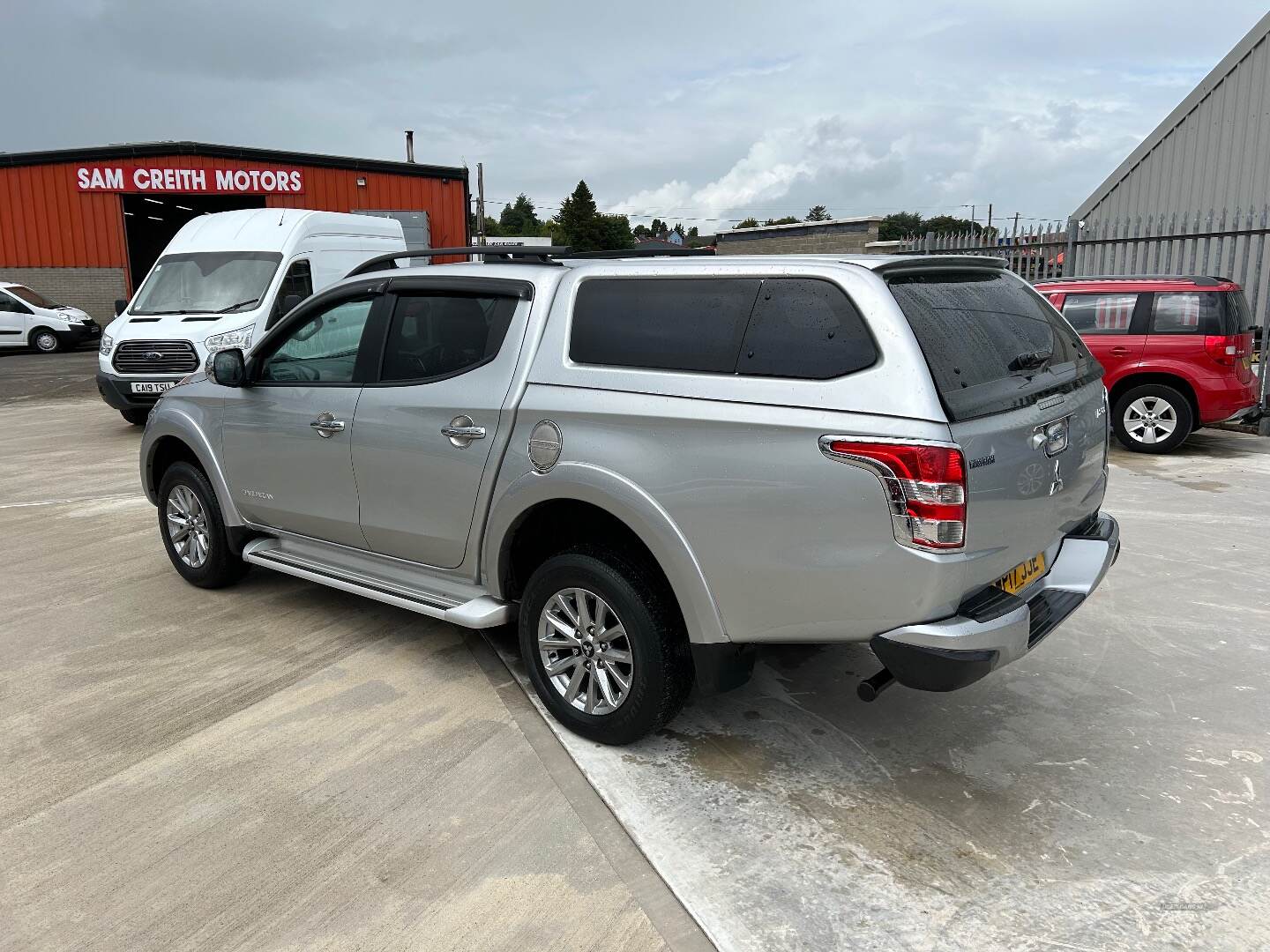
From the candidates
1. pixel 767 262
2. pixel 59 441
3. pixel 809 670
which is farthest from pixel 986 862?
pixel 59 441

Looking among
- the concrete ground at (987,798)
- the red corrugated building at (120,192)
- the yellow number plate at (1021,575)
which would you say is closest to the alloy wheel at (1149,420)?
the concrete ground at (987,798)

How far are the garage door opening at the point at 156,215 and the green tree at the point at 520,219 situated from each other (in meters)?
87.6

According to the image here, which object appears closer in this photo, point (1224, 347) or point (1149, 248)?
point (1224, 347)

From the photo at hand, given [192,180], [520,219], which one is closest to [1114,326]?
[192,180]

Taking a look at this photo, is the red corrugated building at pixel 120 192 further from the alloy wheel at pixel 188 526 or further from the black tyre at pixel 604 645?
the black tyre at pixel 604 645

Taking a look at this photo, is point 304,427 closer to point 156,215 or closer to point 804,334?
point 804,334

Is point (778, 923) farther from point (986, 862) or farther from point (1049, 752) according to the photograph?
point (1049, 752)

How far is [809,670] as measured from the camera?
14.2 feet

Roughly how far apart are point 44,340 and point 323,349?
2201 centimetres

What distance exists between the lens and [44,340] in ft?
74.5

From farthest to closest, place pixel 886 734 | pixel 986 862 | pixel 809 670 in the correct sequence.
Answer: pixel 809 670 < pixel 886 734 < pixel 986 862

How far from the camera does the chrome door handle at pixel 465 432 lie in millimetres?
3809

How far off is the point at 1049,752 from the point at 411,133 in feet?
137

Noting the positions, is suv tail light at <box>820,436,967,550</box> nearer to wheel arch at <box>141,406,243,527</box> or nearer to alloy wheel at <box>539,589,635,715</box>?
alloy wheel at <box>539,589,635,715</box>
